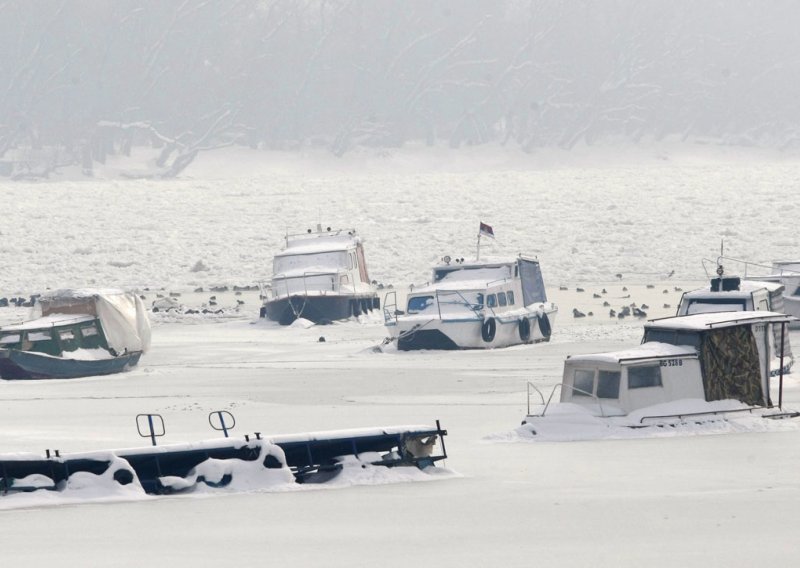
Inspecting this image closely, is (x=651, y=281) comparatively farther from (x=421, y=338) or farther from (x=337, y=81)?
(x=337, y=81)

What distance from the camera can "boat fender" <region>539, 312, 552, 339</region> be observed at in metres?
44.2

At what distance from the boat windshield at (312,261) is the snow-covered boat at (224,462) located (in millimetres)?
30766

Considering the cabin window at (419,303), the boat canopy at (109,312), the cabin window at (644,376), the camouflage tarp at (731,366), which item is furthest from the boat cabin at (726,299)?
the boat canopy at (109,312)

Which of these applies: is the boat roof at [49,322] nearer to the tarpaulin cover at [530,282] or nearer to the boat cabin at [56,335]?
the boat cabin at [56,335]

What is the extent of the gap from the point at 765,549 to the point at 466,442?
8773 millimetres

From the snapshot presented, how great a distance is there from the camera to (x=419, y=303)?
142ft

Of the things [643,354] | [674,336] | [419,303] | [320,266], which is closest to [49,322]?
[419,303]

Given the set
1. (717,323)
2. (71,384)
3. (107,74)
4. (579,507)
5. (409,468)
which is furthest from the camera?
→ (107,74)

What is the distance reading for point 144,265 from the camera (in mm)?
68375

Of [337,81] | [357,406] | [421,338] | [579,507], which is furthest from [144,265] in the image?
[337,81]

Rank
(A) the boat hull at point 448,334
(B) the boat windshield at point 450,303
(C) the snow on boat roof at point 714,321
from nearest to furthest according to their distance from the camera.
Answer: (C) the snow on boat roof at point 714,321
(A) the boat hull at point 448,334
(B) the boat windshield at point 450,303

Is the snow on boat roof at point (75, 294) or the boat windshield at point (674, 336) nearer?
the boat windshield at point (674, 336)

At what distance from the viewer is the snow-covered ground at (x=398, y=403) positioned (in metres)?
17.4

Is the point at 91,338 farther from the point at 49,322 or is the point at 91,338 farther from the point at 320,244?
the point at 320,244
